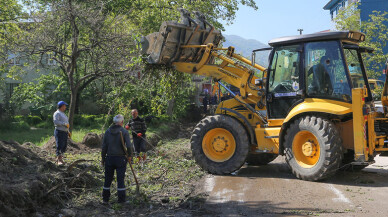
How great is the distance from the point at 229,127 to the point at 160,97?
3237mm

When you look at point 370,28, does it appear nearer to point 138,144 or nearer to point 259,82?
point 259,82

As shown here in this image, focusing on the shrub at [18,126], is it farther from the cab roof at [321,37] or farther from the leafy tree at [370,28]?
the leafy tree at [370,28]

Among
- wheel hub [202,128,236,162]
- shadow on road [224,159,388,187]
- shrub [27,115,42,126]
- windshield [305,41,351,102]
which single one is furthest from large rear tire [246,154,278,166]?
shrub [27,115,42,126]

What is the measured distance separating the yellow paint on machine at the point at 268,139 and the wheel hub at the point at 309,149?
76cm

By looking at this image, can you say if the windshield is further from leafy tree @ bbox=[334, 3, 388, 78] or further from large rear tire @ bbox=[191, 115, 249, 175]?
leafy tree @ bbox=[334, 3, 388, 78]

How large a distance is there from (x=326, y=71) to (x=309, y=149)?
1.74 meters

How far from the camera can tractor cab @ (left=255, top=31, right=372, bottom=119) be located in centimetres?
920

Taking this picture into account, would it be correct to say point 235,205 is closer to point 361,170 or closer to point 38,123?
point 361,170

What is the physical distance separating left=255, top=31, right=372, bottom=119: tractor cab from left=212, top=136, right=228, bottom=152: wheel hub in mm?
1290

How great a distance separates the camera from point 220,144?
10.7m

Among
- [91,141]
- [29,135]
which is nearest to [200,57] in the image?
[91,141]

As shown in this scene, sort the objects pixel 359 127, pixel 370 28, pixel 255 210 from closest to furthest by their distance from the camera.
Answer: pixel 255 210, pixel 359 127, pixel 370 28

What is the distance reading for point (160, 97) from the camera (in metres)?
13.1

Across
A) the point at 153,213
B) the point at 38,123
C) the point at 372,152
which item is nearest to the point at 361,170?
the point at 372,152
